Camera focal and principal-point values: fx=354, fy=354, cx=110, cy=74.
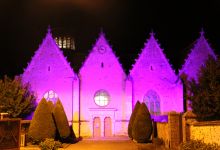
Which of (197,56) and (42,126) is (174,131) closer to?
(42,126)

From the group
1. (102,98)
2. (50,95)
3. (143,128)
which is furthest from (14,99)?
(143,128)

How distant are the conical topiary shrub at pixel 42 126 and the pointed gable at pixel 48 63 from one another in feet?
38.2

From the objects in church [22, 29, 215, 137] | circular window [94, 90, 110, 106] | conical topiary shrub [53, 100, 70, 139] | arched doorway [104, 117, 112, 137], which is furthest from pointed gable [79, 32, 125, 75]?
conical topiary shrub [53, 100, 70, 139]

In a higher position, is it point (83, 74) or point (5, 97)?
point (83, 74)

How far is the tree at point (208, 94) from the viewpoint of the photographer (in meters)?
23.1

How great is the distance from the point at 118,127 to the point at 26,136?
13106 millimetres

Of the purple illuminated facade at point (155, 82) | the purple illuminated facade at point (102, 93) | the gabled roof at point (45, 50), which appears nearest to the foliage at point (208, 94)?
the purple illuminated facade at point (155, 82)

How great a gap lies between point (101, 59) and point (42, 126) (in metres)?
14.6

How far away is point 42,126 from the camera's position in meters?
28.3

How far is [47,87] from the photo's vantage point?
40.4 meters

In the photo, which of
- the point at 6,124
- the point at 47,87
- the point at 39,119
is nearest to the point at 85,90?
the point at 47,87

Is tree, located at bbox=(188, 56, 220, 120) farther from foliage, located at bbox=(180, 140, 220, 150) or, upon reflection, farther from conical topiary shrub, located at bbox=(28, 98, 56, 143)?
conical topiary shrub, located at bbox=(28, 98, 56, 143)

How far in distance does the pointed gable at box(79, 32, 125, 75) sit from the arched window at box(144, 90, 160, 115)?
12.8ft

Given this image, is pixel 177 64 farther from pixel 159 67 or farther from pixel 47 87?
pixel 47 87
